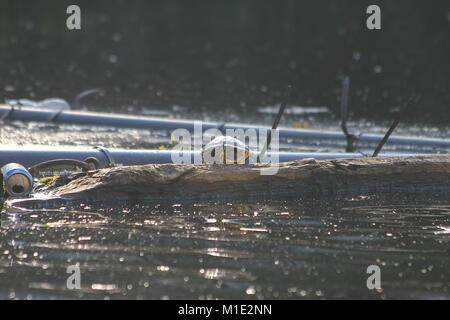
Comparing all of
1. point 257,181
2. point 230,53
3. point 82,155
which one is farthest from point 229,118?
point 230,53

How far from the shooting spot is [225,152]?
28.5ft

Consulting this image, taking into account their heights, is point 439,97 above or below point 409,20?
below

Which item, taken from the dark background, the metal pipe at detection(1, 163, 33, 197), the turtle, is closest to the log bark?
the metal pipe at detection(1, 163, 33, 197)

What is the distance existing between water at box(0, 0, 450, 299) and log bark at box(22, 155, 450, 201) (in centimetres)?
18

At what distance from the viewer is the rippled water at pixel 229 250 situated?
5582 mm

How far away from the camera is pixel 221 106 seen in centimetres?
1809

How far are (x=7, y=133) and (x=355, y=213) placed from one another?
742 cm

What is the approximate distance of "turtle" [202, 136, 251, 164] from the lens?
8672 millimetres

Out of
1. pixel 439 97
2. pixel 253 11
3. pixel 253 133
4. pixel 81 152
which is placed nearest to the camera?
pixel 81 152

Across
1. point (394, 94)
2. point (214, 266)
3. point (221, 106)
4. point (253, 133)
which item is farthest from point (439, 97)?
point (214, 266)

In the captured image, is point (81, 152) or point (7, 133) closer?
point (81, 152)
